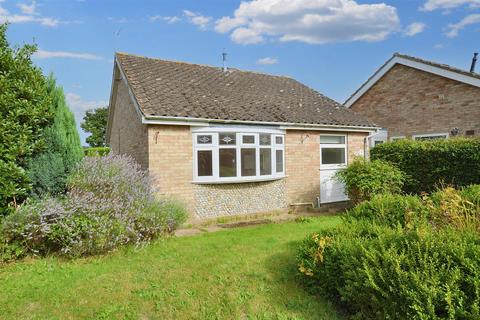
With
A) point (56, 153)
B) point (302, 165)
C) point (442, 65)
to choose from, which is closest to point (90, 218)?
point (56, 153)

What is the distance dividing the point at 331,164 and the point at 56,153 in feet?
33.2

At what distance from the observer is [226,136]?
1057cm

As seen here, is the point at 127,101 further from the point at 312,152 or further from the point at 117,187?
the point at 312,152

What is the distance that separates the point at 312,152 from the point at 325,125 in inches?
45.9

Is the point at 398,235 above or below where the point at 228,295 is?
above

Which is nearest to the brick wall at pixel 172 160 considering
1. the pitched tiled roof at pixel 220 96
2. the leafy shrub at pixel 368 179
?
the pitched tiled roof at pixel 220 96

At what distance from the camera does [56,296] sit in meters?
4.53

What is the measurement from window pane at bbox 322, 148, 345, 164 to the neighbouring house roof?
22.3 ft

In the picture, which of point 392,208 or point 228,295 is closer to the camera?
point 228,295

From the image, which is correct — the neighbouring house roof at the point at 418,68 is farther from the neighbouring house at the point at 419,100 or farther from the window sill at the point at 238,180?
the window sill at the point at 238,180

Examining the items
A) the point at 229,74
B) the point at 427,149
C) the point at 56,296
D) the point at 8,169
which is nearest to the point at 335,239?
the point at 56,296

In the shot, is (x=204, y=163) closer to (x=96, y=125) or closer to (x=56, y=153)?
(x=56, y=153)

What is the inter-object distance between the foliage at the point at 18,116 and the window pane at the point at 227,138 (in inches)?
195

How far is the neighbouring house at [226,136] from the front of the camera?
9875 mm
